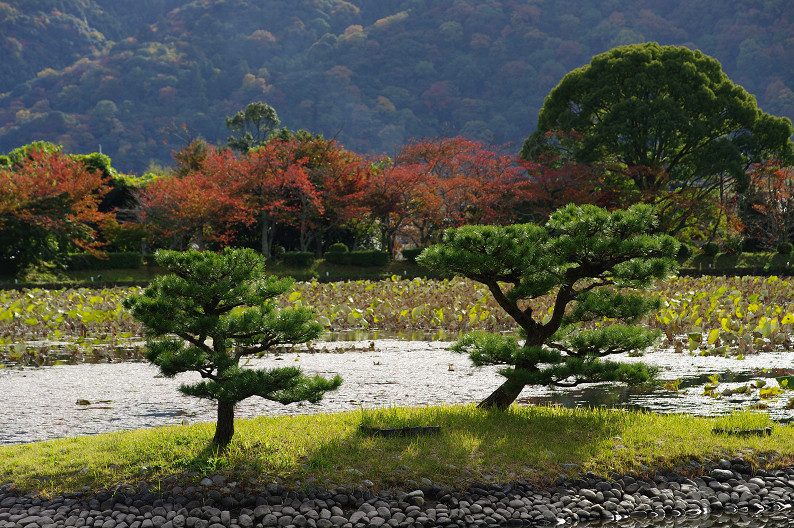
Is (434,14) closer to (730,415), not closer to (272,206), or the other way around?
(272,206)

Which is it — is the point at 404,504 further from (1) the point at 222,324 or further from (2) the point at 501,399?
(2) the point at 501,399

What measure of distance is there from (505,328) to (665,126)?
18.1 m

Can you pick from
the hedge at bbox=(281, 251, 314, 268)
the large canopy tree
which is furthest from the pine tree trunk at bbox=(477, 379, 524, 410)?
the large canopy tree

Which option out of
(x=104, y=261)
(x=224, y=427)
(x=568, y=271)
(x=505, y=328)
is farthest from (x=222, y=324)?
(x=104, y=261)

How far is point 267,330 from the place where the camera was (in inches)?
197

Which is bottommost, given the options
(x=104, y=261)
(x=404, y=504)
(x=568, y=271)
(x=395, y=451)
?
(x=404, y=504)

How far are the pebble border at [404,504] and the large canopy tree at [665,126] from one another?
82.4ft

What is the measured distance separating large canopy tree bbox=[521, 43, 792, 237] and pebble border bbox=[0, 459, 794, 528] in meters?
25.1

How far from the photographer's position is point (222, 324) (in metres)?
4.95

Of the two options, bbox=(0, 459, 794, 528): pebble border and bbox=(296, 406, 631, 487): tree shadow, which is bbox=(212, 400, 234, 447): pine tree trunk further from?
bbox=(296, 406, 631, 487): tree shadow

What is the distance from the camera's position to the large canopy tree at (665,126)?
2897 cm

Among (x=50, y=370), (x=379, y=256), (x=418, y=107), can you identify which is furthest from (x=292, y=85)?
(x=50, y=370)

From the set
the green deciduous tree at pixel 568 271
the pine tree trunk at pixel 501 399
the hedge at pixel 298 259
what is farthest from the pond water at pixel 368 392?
the hedge at pixel 298 259

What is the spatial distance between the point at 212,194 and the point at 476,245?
22.2 m
